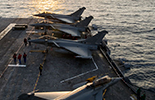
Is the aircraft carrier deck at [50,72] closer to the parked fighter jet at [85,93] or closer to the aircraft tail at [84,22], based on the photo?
the parked fighter jet at [85,93]

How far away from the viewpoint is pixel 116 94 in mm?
19906

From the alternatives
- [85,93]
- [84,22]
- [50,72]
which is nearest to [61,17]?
[84,22]

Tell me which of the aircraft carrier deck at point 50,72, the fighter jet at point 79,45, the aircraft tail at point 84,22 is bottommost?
the aircraft carrier deck at point 50,72

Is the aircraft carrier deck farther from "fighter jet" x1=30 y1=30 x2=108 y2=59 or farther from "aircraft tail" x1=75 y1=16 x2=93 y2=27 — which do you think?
"aircraft tail" x1=75 y1=16 x2=93 y2=27

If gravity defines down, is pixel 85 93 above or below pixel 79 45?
above

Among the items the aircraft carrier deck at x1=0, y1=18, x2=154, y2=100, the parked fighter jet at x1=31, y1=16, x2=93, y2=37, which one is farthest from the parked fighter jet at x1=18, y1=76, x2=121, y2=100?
the parked fighter jet at x1=31, y1=16, x2=93, y2=37

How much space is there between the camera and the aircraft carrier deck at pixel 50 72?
20.0m

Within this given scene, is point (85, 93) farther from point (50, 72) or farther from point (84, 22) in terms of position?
point (84, 22)

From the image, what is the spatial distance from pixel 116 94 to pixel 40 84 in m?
10.7

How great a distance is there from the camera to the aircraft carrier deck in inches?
789

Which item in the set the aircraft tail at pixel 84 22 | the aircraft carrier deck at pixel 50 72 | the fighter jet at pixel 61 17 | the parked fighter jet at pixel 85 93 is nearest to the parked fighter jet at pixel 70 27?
the aircraft tail at pixel 84 22

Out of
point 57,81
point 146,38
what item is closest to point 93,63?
point 57,81

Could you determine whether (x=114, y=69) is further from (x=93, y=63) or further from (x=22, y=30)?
(x=22, y=30)

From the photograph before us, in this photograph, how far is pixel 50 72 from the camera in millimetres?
23844
